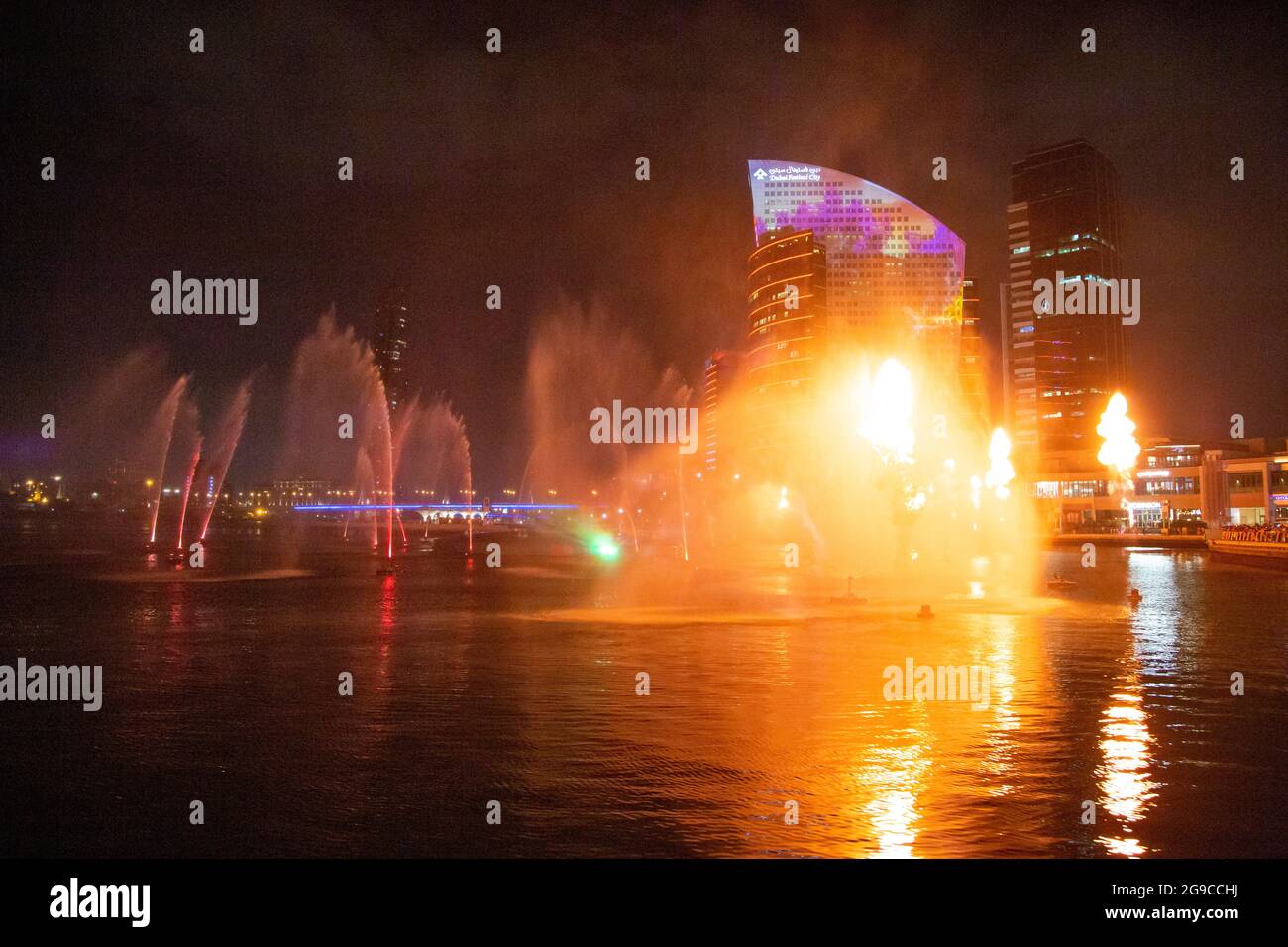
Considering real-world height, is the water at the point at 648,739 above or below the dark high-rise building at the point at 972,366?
below

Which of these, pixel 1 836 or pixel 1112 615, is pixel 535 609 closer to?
pixel 1112 615

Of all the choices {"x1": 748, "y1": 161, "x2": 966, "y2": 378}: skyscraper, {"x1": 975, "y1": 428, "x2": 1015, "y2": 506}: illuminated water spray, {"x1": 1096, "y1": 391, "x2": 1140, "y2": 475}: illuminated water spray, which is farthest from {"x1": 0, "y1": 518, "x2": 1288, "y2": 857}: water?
{"x1": 748, "y1": 161, "x2": 966, "y2": 378}: skyscraper

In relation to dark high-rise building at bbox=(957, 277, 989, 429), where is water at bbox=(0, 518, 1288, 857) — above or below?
below

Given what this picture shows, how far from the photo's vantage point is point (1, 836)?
8.63 m

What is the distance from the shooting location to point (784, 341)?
146 metres

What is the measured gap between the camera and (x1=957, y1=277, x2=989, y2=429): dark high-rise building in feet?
574

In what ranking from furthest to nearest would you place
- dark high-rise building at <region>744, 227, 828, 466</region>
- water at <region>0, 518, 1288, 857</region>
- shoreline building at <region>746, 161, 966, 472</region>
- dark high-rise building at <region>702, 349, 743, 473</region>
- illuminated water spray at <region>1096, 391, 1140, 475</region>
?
1. dark high-rise building at <region>702, 349, 743, 473</region>
2. shoreline building at <region>746, 161, 966, 472</region>
3. dark high-rise building at <region>744, 227, 828, 466</region>
4. illuminated water spray at <region>1096, 391, 1140, 475</region>
5. water at <region>0, 518, 1288, 857</region>

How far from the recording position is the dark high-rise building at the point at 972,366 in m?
175

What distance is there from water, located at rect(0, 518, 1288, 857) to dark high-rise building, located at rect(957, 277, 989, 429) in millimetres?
156023

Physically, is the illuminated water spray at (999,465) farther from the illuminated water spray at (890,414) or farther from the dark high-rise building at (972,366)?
the dark high-rise building at (972,366)

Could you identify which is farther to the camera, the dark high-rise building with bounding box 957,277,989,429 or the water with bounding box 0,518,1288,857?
the dark high-rise building with bounding box 957,277,989,429

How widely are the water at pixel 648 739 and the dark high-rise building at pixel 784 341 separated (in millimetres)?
118547

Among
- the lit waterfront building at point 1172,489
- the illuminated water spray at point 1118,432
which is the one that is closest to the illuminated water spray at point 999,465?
the lit waterfront building at point 1172,489

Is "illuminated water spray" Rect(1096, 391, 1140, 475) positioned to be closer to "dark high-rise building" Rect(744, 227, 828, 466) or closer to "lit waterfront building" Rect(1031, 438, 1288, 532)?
"lit waterfront building" Rect(1031, 438, 1288, 532)
